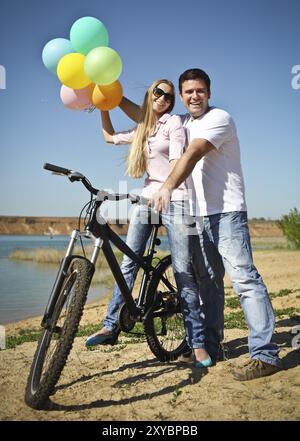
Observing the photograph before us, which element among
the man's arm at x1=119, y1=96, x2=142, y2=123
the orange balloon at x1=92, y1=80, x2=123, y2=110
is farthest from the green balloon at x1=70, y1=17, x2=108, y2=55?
the man's arm at x1=119, y1=96, x2=142, y2=123

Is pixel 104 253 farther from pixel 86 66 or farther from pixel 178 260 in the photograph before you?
pixel 86 66

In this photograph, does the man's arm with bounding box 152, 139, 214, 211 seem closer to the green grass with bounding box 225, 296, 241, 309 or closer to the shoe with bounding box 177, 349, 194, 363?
the shoe with bounding box 177, 349, 194, 363

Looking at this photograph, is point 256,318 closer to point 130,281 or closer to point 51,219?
point 130,281

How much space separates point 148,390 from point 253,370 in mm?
790

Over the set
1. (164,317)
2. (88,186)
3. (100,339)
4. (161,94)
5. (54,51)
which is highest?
(54,51)

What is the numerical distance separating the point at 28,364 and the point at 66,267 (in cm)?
154

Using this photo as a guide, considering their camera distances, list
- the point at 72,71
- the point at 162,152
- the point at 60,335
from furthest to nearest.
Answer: the point at 72,71 → the point at 162,152 → the point at 60,335

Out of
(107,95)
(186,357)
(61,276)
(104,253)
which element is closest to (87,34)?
(107,95)

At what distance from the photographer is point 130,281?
3.71 meters

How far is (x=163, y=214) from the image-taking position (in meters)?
3.69

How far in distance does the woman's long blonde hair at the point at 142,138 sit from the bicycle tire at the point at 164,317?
90cm

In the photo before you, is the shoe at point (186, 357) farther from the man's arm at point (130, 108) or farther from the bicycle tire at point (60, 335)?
the man's arm at point (130, 108)

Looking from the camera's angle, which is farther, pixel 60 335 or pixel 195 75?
pixel 195 75

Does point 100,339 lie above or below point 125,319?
below
